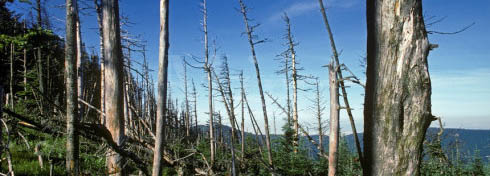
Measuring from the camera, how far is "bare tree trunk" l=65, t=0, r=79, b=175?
2688 millimetres

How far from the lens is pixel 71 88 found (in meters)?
2.71

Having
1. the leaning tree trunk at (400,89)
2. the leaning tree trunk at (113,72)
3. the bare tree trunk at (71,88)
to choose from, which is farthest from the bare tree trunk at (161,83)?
the leaning tree trunk at (400,89)

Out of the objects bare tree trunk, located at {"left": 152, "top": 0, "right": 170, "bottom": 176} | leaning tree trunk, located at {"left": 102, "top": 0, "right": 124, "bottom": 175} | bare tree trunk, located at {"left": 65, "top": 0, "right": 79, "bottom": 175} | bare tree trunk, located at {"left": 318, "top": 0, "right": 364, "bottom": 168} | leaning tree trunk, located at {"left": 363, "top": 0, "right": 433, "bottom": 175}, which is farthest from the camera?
bare tree trunk, located at {"left": 152, "top": 0, "right": 170, "bottom": 176}

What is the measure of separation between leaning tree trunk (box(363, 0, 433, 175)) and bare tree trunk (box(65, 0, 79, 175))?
9.57 feet

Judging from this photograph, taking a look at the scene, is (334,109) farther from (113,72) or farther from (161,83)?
(113,72)

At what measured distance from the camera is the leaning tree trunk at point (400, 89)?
98.4 inches

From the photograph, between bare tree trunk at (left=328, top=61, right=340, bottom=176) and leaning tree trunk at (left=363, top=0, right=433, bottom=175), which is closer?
leaning tree trunk at (left=363, top=0, right=433, bottom=175)

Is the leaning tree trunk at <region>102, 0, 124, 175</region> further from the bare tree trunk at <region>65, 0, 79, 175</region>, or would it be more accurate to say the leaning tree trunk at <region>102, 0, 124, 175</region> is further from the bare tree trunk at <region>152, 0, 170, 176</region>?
the bare tree trunk at <region>65, 0, 79, 175</region>

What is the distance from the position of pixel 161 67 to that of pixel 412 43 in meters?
3.74

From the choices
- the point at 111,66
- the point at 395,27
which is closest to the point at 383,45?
the point at 395,27

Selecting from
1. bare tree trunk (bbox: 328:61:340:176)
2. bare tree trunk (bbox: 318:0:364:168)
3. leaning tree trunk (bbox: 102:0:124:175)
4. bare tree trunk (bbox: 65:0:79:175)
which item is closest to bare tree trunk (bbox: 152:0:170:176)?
leaning tree trunk (bbox: 102:0:124:175)

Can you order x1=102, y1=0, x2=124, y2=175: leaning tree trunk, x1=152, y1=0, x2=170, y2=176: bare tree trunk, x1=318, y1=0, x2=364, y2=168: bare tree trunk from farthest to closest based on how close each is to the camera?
1. x1=152, y1=0, x2=170, y2=176: bare tree trunk
2. x1=102, y1=0, x2=124, y2=175: leaning tree trunk
3. x1=318, y1=0, x2=364, y2=168: bare tree trunk

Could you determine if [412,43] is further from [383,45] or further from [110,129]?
[110,129]

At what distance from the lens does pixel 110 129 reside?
4.62 metres
